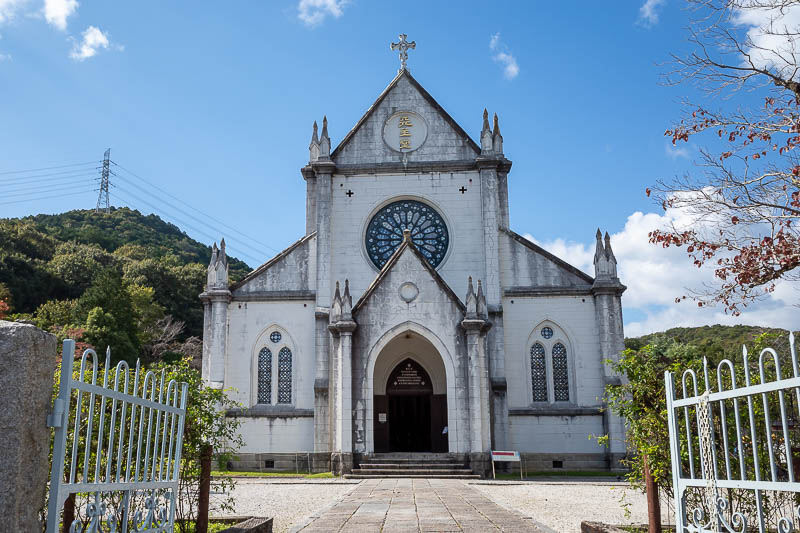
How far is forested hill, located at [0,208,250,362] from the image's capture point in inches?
1686

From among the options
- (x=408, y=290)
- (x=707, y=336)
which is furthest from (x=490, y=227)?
(x=707, y=336)

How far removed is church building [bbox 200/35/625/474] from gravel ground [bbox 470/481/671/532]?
5077 mm

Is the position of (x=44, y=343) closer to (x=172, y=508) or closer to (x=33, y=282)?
(x=172, y=508)

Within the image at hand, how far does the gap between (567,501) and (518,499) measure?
3.82 ft

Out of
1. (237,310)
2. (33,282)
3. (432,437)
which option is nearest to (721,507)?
(432,437)

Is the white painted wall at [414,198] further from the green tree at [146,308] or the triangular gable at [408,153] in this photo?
the green tree at [146,308]

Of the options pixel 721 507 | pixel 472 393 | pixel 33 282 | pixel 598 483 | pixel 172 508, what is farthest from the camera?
pixel 33 282

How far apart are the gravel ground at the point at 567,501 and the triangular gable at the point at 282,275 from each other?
11.8m

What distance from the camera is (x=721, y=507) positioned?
15.5 feet

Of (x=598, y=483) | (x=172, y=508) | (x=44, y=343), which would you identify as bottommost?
(x=598, y=483)

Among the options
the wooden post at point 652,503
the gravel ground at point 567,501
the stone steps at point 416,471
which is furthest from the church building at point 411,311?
the wooden post at point 652,503

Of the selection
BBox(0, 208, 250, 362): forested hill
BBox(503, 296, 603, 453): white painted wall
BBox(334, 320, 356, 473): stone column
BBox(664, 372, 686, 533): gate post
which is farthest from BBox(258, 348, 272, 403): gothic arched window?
BBox(664, 372, 686, 533): gate post

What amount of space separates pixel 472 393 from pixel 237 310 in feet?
35.3

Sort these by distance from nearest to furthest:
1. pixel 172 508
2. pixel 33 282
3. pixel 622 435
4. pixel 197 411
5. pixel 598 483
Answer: pixel 172 508 < pixel 197 411 < pixel 598 483 < pixel 622 435 < pixel 33 282
